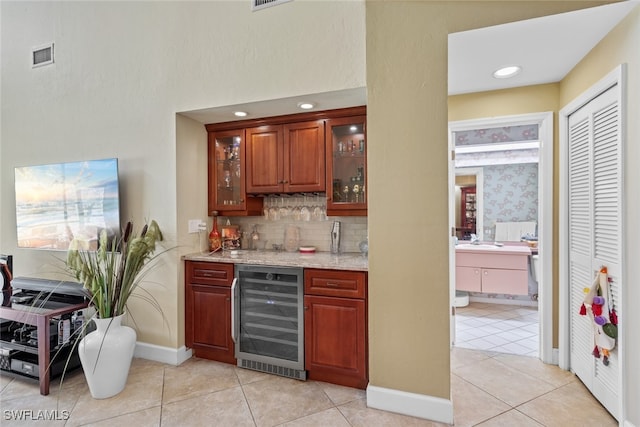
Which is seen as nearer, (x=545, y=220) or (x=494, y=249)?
(x=545, y=220)

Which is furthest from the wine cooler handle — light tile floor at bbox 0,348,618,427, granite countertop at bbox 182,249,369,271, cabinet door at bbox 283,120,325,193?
cabinet door at bbox 283,120,325,193

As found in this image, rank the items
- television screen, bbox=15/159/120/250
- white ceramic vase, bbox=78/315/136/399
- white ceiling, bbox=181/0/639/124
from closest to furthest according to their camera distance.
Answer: white ceiling, bbox=181/0/639/124 → white ceramic vase, bbox=78/315/136/399 → television screen, bbox=15/159/120/250

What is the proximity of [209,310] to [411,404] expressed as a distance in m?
1.78

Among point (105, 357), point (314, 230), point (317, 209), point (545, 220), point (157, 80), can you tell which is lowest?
point (105, 357)

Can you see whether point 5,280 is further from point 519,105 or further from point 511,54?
point 519,105

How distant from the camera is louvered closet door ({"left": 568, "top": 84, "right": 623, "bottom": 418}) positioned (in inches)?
75.5

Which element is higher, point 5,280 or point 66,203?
point 66,203

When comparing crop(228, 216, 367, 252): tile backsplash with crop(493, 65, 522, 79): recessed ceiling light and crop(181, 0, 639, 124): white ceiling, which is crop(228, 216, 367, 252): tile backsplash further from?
crop(493, 65, 522, 79): recessed ceiling light

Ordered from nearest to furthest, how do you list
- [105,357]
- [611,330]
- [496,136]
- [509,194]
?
1. [611,330]
2. [105,357]
3. [496,136]
4. [509,194]

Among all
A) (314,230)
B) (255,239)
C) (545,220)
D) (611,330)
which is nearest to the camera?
(611,330)

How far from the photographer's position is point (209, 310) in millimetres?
2830

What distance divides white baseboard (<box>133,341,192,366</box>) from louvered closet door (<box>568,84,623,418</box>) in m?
3.14

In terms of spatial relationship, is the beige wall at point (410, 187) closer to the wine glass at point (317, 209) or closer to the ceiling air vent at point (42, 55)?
the wine glass at point (317, 209)

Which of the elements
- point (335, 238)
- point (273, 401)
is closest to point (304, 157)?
point (335, 238)
